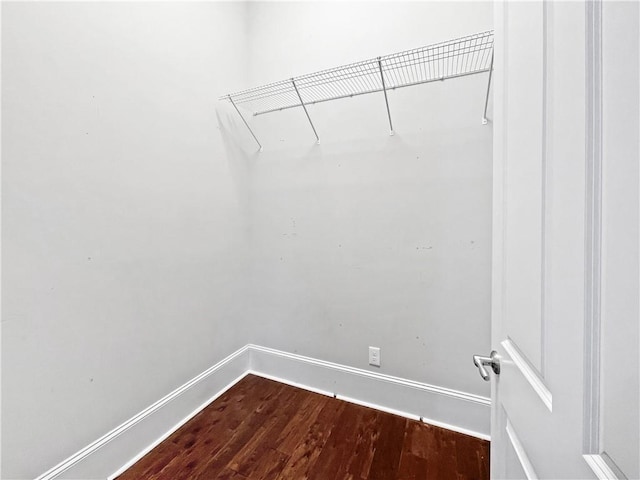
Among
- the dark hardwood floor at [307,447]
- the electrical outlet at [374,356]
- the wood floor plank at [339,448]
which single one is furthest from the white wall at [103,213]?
the electrical outlet at [374,356]

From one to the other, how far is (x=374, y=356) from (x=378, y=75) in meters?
1.67

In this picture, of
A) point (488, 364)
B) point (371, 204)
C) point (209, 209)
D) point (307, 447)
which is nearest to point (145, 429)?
point (307, 447)

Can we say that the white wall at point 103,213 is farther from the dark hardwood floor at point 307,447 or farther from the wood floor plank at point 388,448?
the wood floor plank at point 388,448

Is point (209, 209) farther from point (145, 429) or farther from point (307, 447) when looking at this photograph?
point (307, 447)

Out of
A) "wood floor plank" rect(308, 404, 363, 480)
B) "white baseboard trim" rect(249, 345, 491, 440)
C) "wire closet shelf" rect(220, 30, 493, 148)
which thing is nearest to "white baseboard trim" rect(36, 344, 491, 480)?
"white baseboard trim" rect(249, 345, 491, 440)

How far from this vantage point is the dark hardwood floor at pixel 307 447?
1.21m

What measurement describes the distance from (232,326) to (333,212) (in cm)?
106

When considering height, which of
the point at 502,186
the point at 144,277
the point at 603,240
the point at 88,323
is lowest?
the point at 88,323

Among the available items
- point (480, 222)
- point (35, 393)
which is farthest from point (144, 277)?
point (480, 222)

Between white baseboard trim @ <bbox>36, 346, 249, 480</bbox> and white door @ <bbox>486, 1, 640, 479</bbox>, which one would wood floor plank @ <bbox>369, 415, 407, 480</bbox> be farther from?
white baseboard trim @ <bbox>36, 346, 249, 480</bbox>

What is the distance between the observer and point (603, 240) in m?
0.33

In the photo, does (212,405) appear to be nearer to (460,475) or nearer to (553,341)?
(460,475)

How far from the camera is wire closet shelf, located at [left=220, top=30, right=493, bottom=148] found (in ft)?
4.30

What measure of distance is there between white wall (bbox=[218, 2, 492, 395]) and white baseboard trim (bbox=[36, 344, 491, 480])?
8cm
